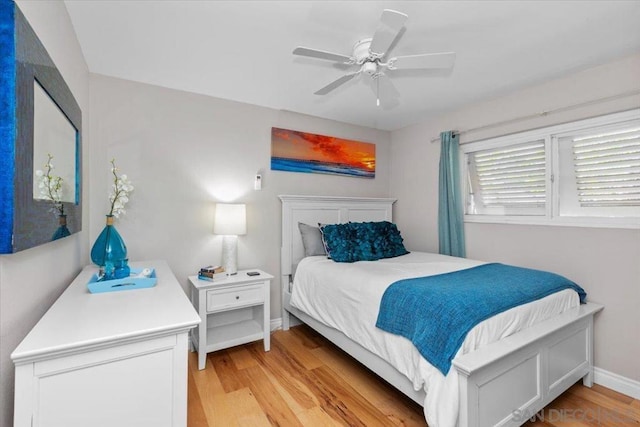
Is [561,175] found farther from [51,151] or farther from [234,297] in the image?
[51,151]

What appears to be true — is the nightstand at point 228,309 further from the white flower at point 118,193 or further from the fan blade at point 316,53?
the fan blade at point 316,53

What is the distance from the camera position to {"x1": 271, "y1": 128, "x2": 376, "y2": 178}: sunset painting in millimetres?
3221

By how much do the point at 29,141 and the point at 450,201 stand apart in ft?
10.6

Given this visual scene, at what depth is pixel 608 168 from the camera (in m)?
2.29

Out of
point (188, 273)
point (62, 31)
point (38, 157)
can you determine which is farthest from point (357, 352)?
point (62, 31)

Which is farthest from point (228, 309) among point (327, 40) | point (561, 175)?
point (561, 175)

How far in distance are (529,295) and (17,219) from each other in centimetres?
247

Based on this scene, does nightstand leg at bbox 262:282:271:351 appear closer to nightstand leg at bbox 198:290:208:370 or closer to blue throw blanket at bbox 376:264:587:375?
nightstand leg at bbox 198:290:208:370

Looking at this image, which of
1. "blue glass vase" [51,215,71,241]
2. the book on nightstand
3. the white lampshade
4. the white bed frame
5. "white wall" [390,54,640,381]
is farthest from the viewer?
the white lampshade

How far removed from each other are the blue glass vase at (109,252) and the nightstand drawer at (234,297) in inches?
33.8

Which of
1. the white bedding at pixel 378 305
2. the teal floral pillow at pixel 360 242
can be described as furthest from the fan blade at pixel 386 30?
the teal floral pillow at pixel 360 242

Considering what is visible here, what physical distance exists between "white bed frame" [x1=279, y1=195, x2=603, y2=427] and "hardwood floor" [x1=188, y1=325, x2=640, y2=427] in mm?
161

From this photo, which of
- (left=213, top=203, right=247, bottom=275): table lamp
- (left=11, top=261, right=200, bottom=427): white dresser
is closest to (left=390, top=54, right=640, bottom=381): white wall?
(left=213, top=203, right=247, bottom=275): table lamp

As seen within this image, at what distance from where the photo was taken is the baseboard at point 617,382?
6.81 feet
